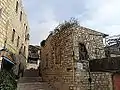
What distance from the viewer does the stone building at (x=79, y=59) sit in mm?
10641

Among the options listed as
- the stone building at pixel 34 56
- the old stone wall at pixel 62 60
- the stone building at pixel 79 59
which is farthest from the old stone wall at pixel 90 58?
the stone building at pixel 34 56

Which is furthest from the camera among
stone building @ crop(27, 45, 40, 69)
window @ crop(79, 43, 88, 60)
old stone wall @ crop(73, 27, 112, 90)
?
stone building @ crop(27, 45, 40, 69)

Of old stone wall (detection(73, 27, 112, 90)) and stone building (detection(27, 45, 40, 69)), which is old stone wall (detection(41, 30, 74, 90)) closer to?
old stone wall (detection(73, 27, 112, 90))

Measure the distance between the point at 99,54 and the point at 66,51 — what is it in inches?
94.3

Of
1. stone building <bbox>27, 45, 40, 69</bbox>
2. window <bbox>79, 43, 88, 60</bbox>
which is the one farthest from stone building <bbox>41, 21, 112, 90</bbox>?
stone building <bbox>27, 45, 40, 69</bbox>

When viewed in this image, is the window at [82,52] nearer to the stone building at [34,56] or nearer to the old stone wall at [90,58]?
the old stone wall at [90,58]

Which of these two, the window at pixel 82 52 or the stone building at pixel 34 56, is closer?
the window at pixel 82 52

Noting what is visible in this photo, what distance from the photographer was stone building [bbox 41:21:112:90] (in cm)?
1064

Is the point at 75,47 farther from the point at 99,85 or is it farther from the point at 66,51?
the point at 99,85

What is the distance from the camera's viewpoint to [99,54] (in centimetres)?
1185

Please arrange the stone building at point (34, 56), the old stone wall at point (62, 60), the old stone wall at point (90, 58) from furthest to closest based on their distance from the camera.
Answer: the stone building at point (34, 56), the old stone wall at point (62, 60), the old stone wall at point (90, 58)

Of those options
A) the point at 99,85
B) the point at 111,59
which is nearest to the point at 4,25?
the point at 111,59

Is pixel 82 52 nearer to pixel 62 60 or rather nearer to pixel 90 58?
pixel 90 58

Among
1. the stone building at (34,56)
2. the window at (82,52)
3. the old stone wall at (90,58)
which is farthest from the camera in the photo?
the stone building at (34,56)
